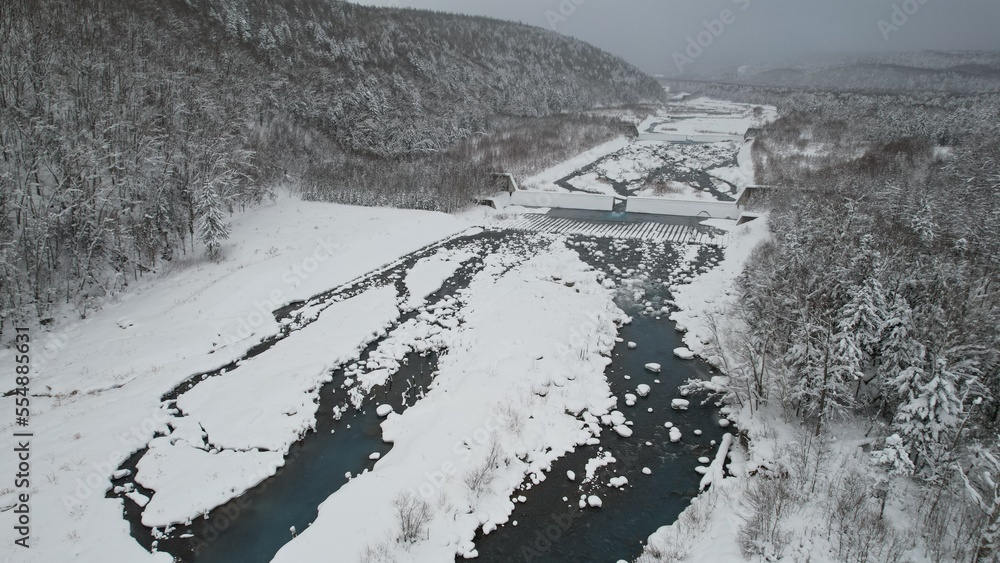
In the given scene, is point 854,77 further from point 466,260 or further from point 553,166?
point 466,260

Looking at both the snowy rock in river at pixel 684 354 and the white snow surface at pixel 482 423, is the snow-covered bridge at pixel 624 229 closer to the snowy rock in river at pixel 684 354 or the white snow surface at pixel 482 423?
the white snow surface at pixel 482 423

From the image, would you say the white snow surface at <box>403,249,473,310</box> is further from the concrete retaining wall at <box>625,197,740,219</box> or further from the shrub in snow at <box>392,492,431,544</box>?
the concrete retaining wall at <box>625,197,740,219</box>

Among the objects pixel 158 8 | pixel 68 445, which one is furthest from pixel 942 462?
pixel 158 8

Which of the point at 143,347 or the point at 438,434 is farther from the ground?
the point at 143,347

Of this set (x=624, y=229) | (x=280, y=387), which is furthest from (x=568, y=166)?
(x=280, y=387)

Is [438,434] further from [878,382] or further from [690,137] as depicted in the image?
[690,137]
